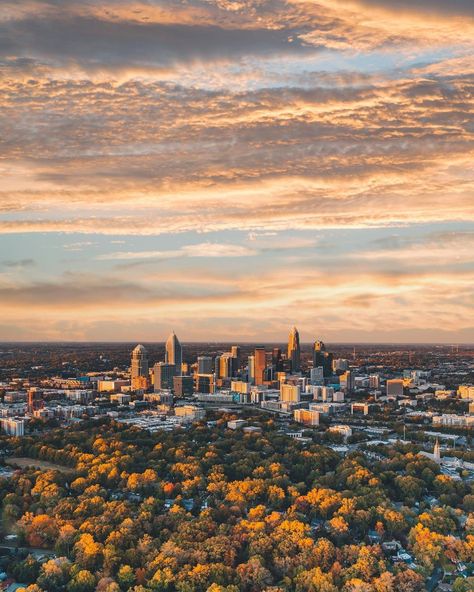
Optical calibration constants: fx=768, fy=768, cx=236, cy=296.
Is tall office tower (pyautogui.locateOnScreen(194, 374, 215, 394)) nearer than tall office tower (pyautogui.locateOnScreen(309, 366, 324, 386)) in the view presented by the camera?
Yes

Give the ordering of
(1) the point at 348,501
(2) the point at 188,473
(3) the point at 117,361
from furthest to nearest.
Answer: (3) the point at 117,361
(2) the point at 188,473
(1) the point at 348,501

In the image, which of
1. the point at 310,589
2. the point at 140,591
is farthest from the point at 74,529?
the point at 310,589

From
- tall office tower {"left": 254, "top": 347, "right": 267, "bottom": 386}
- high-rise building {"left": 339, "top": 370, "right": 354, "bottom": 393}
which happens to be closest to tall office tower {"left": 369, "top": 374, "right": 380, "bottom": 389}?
high-rise building {"left": 339, "top": 370, "right": 354, "bottom": 393}

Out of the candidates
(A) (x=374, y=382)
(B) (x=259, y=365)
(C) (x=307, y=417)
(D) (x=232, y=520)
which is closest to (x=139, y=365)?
(B) (x=259, y=365)

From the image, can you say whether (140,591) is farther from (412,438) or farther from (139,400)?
(139,400)

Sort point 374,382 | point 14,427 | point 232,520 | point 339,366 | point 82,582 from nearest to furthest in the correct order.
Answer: point 82,582
point 232,520
point 14,427
point 374,382
point 339,366

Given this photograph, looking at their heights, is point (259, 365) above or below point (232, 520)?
above

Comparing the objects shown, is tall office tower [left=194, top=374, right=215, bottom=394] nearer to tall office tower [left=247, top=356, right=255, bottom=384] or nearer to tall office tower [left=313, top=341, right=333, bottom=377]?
tall office tower [left=247, top=356, right=255, bottom=384]

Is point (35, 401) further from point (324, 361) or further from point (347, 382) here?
point (324, 361)

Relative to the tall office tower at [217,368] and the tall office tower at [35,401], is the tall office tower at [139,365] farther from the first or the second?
the tall office tower at [35,401]
